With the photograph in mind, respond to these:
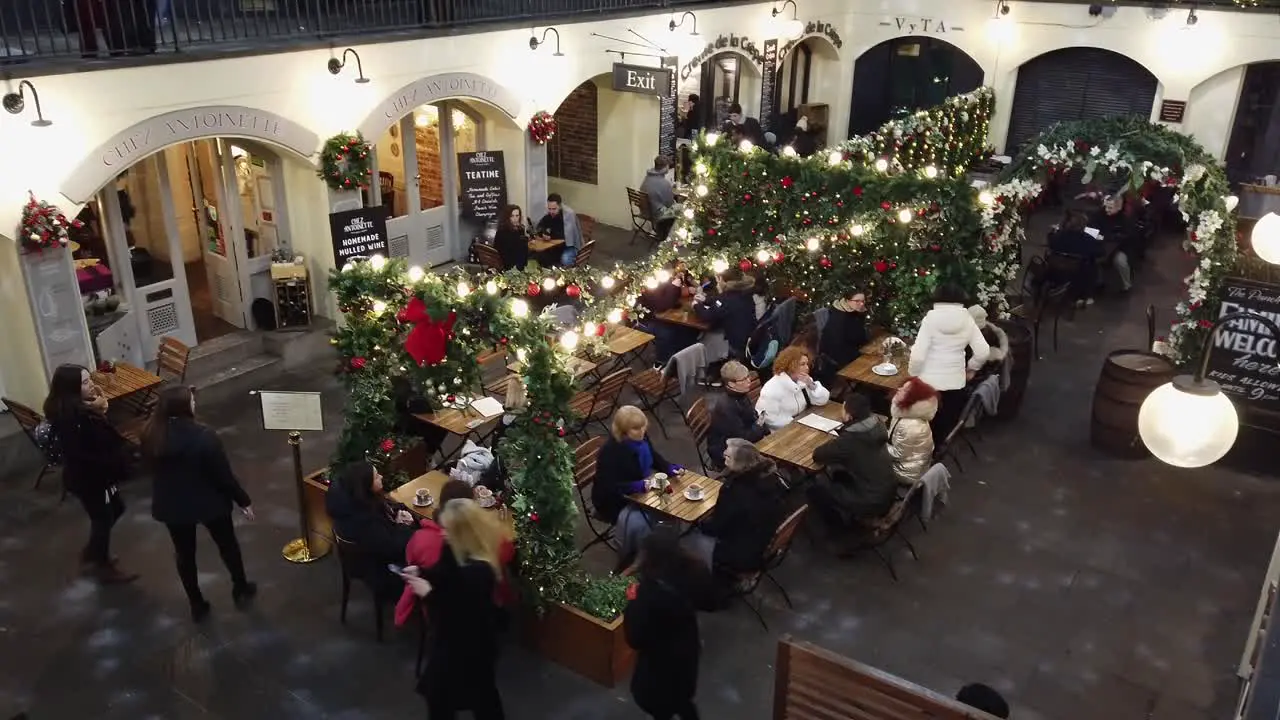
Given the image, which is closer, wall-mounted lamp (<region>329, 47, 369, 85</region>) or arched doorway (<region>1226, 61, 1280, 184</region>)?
wall-mounted lamp (<region>329, 47, 369, 85</region>)

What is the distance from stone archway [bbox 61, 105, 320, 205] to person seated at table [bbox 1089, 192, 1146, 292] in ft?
32.3

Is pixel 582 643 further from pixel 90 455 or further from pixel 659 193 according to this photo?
pixel 659 193

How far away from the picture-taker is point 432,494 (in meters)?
6.85

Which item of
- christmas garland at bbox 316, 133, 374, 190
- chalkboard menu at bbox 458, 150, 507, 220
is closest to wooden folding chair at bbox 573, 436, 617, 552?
christmas garland at bbox 316, 133, 374, 190

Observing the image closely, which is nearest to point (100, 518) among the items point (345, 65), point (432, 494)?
point (432, 494)

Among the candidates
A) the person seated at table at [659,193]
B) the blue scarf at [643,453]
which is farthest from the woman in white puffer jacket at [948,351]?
the person seated at table at [659,193]

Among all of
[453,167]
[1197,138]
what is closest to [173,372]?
[453,167]

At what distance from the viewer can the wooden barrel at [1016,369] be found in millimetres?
9508

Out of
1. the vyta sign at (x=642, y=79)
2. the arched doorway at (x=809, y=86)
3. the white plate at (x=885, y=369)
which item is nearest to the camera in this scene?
the white plate at (x=885, y=369)

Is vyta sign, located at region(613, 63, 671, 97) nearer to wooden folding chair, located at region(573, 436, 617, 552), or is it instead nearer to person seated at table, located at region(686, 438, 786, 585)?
wooden folding chair, located at region(573, 436, 617, 552)

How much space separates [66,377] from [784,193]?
721cm

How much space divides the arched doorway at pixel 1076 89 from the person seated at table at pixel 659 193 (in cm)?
720

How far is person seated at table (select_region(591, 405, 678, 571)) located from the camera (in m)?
6.74

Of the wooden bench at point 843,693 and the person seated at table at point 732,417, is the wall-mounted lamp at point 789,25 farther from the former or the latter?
the wooden bench at point 843,693
